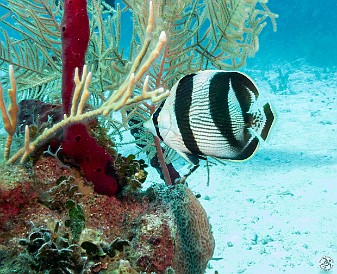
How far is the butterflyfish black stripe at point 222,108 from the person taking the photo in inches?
57.9

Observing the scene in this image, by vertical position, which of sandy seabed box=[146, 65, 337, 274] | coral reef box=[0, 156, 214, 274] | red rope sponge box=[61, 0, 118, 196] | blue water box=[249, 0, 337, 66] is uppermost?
red rope sponge box=[61, 0, 118, 196]

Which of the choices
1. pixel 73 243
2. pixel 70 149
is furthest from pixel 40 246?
pixel 70 149

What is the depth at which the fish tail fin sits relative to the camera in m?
1.42

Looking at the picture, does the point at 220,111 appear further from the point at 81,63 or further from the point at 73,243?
the point at 73,243

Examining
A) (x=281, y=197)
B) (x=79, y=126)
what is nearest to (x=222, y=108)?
(x=79, y=126)

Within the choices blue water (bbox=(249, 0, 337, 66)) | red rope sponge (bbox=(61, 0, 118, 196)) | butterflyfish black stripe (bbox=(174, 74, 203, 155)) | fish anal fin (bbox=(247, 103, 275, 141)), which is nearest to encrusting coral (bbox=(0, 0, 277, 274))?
red rope sponge (bbox=(61, 0, 118, 196))

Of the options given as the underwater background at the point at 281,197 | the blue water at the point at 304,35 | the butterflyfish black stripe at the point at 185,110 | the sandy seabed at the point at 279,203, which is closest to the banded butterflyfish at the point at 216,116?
the butterflyfish black stripe at the point at 185,110

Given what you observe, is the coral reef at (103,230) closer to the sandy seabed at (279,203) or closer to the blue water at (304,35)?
the sandy seabed at (279,203)

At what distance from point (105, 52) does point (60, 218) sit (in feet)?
4.45

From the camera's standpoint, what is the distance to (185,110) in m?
1.48

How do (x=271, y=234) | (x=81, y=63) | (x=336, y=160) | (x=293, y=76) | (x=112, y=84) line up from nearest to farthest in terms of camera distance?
(x=81, y=63), (x=112, y=84), (x=271, y=234), (x=336, y=160), (x=293, y=76)

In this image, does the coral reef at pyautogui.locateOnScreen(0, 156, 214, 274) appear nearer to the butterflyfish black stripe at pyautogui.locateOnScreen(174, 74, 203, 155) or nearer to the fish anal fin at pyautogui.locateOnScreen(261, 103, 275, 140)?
the butterflyfish black stripe at pyautogui.locateOnScreen(174, 74, 203, 155)

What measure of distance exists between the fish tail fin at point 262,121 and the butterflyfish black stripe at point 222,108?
0.10 meters

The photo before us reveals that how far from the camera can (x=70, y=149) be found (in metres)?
2.14
